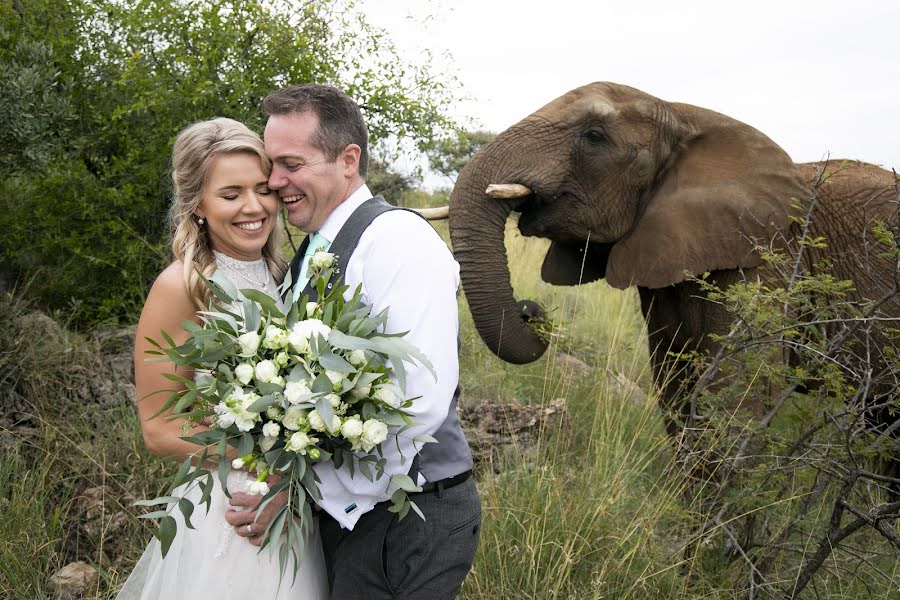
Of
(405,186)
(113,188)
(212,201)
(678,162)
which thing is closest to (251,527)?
(212,201)

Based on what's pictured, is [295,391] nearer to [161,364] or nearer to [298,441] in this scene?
[298,441]

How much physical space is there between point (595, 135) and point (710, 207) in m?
0.88

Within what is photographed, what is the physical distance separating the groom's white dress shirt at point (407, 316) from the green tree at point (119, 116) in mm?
4561

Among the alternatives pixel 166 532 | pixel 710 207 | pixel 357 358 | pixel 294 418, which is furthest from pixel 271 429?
pixel 710 207

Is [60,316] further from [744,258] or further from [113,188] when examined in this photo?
[744,258]

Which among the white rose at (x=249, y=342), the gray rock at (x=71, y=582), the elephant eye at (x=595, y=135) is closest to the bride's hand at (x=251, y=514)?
the white rose at (x=249, y=342)

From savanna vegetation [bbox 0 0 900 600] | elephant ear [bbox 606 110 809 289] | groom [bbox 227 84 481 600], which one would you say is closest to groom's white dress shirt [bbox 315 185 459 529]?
groom [bbox 227 84 481 600]

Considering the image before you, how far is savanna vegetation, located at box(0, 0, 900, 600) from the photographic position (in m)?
4.29

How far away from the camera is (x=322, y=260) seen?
8.35 feet

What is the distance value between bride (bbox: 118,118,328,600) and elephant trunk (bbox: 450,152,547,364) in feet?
8.46

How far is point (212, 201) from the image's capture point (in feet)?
9.91

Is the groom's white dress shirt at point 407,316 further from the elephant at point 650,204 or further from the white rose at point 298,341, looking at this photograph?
the elephant at point 650,204

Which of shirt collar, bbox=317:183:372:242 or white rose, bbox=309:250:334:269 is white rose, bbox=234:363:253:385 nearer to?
white rose, bbox=309:250:334:269

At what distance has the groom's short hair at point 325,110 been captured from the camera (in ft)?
9.64
